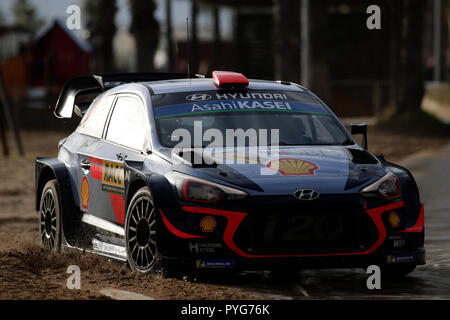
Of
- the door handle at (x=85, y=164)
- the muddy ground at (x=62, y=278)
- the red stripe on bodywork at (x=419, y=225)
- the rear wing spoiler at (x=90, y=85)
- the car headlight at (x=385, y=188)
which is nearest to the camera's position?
the muddy ground at (x=62, y=278)

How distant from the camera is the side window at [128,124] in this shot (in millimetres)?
8883

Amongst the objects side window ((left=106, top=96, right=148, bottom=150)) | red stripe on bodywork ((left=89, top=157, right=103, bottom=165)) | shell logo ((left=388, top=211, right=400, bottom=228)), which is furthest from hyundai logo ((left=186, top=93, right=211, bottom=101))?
shell logo ((left=388, top=211, right=400, bottom=228))

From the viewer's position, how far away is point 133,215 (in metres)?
8.29

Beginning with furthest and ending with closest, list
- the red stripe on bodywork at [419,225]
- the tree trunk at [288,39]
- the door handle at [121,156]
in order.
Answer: the tree trunk at [288,39]
the door handle at [121,156]
the red stripe on bodywork at [419,225]

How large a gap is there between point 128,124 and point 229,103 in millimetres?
853

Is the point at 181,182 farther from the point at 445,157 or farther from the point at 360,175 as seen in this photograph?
the point at 445,157

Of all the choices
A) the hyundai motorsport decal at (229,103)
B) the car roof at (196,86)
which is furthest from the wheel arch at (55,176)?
the hyundai motorsport decal at (229,103)

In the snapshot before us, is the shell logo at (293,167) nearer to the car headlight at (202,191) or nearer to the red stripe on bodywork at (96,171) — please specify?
the car headlight at (202,191)

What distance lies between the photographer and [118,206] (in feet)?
28.8

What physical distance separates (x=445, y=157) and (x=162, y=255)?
13.6 metres

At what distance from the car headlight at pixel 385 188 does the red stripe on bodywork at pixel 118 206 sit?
1.88m

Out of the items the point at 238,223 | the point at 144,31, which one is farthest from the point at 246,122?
the point at 144,31
